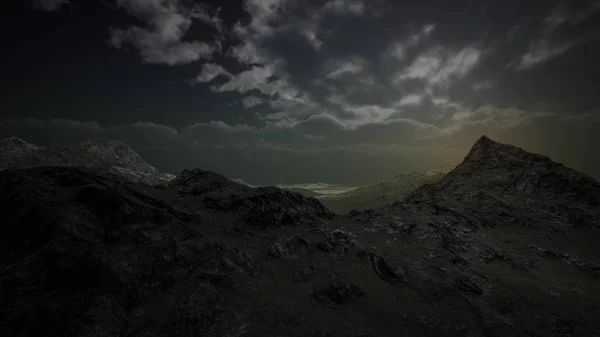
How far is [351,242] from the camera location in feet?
100

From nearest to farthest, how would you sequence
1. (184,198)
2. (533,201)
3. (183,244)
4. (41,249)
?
(41,249), (183,244), (184,198), (533,201)

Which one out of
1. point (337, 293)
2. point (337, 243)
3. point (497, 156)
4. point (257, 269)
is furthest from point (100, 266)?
point (497, 156)

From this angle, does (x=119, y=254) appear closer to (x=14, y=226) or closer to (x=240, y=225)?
(x=14, y=226)

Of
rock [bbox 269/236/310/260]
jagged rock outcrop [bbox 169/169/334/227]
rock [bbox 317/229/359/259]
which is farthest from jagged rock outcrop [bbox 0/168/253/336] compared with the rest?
jagged rock outcrop [bbox 169/169/334/227]

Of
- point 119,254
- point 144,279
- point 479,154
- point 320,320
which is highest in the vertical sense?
point 479,154

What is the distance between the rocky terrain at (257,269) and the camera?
16.4 metres

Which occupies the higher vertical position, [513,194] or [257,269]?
[513,194]

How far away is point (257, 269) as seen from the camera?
23.7 m

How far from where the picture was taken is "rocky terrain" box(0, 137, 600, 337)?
16.4m

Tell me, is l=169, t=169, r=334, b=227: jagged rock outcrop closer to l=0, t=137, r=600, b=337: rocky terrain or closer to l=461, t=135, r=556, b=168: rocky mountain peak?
l=0, t=137, r=600, b=337: rocky terrain

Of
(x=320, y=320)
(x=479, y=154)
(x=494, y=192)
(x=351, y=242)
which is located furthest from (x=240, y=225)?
(x=479, y=154)

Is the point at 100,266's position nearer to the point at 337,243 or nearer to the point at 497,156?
the point at 337,243

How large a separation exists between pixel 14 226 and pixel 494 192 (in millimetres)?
62895

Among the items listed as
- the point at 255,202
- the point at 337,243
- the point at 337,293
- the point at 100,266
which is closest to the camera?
the point at 100,266
